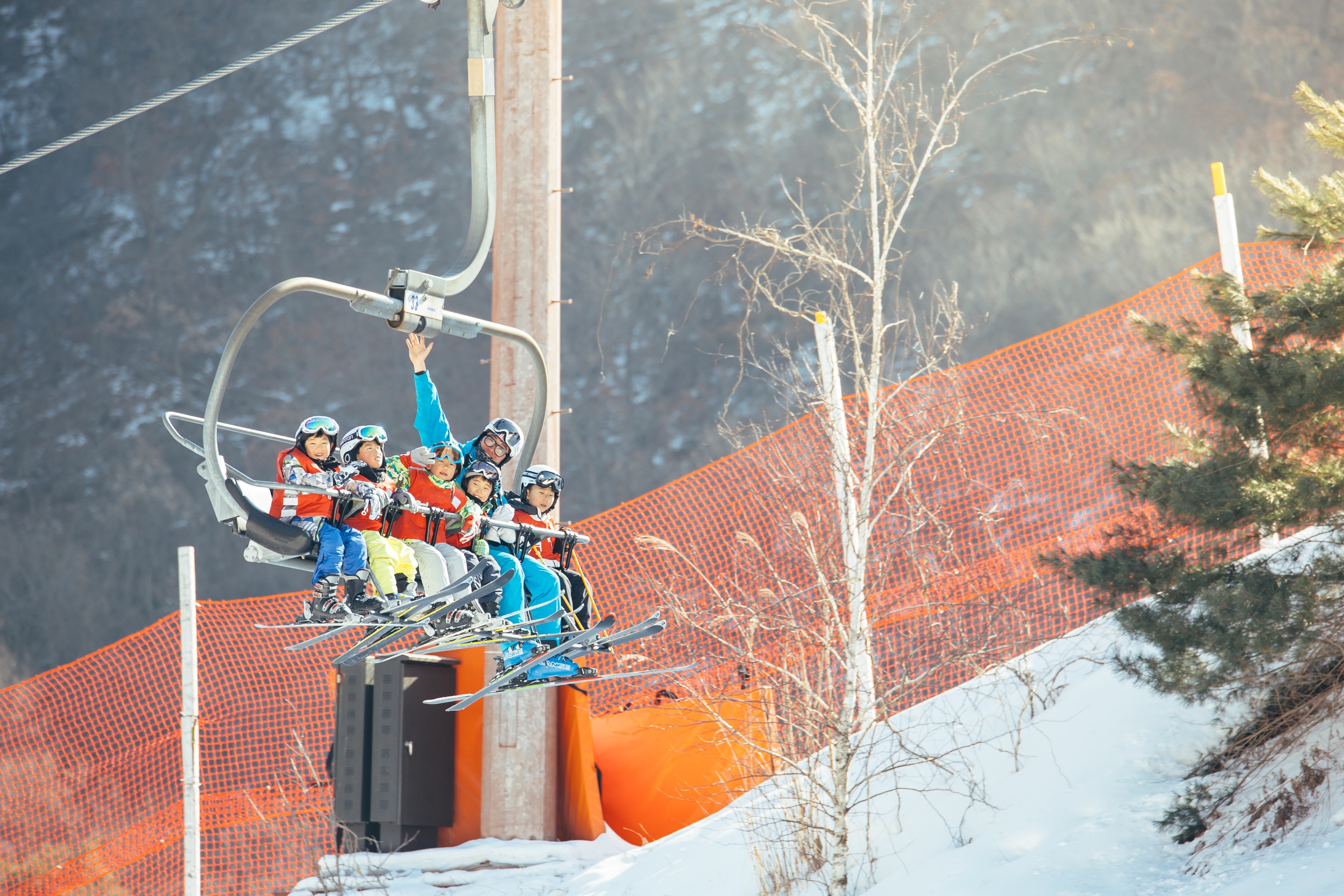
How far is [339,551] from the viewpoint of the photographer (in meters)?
3.42

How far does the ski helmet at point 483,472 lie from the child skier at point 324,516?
332 mm

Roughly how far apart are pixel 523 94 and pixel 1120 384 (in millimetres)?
4506

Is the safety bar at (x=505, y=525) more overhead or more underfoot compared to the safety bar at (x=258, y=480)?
more underfoot

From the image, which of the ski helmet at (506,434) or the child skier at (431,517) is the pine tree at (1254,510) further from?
the child skier at (431,517)

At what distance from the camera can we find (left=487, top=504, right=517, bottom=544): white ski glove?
378 cm

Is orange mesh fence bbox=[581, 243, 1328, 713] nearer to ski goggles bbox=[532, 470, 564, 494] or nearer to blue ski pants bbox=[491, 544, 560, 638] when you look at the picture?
blue ski pants bbox=[491, 544, 560, 638]

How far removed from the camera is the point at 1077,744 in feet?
19.9

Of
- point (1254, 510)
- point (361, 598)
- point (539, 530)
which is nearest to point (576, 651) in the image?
point (539, 530)

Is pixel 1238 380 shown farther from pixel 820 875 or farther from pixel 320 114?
pixel 320 114

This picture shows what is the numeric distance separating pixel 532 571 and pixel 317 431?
85 centimetres

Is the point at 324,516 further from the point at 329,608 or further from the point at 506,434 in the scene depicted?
the point at 506,434

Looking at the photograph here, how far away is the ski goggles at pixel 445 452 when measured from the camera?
12.0 ft

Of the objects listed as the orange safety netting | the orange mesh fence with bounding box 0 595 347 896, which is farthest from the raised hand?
the orange mesh fence with bounding box 0 595 347 896

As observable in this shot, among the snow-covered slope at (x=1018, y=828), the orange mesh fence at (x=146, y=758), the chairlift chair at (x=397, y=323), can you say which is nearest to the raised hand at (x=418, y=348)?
the chairlift chair at (x=397, y=323)
